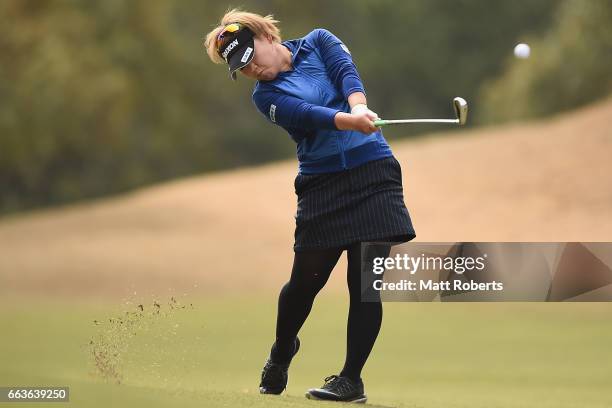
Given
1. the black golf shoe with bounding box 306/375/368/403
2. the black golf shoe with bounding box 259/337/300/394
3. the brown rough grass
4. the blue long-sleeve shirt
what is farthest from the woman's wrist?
the brown rough grass

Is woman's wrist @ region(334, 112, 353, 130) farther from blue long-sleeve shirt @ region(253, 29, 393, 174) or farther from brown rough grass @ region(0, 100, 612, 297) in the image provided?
brown rough grass @ region(0, 100, 612, 297)

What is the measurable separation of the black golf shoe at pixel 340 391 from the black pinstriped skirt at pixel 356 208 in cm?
64

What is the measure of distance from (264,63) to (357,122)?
62 centimetres

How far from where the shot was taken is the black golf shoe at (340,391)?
19.9ft

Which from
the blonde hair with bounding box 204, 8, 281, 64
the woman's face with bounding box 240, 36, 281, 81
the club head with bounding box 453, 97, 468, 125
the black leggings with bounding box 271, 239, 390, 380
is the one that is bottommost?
the black leggings with bounding box 271, 239, 390, 380

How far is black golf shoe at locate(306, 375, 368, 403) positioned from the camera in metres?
6.06

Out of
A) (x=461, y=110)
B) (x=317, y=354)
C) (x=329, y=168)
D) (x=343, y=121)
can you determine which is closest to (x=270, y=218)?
(x=317, y=354)

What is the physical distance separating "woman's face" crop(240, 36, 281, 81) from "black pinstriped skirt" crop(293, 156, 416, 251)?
0.51m

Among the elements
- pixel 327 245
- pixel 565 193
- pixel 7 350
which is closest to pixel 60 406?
pixel 327 245

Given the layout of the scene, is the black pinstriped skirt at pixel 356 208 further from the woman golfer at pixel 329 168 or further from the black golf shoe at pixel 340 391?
the black golf shoe at pixel 340 391

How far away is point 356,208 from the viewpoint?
6.00 meters

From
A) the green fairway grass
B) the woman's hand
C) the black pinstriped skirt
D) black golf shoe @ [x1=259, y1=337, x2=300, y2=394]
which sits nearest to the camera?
the woman's hand

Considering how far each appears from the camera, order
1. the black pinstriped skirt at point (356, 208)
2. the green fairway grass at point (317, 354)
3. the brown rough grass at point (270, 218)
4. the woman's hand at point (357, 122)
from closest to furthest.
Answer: the woman's hand at point (357, 122), the black pinstriped skirt at point (356, 208), the green fairway grass at point (317, 354), the brown rough grass at point (270, 218)

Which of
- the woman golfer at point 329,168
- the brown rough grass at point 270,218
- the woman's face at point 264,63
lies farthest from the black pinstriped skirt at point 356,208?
the brown rough grass at point 270,218
